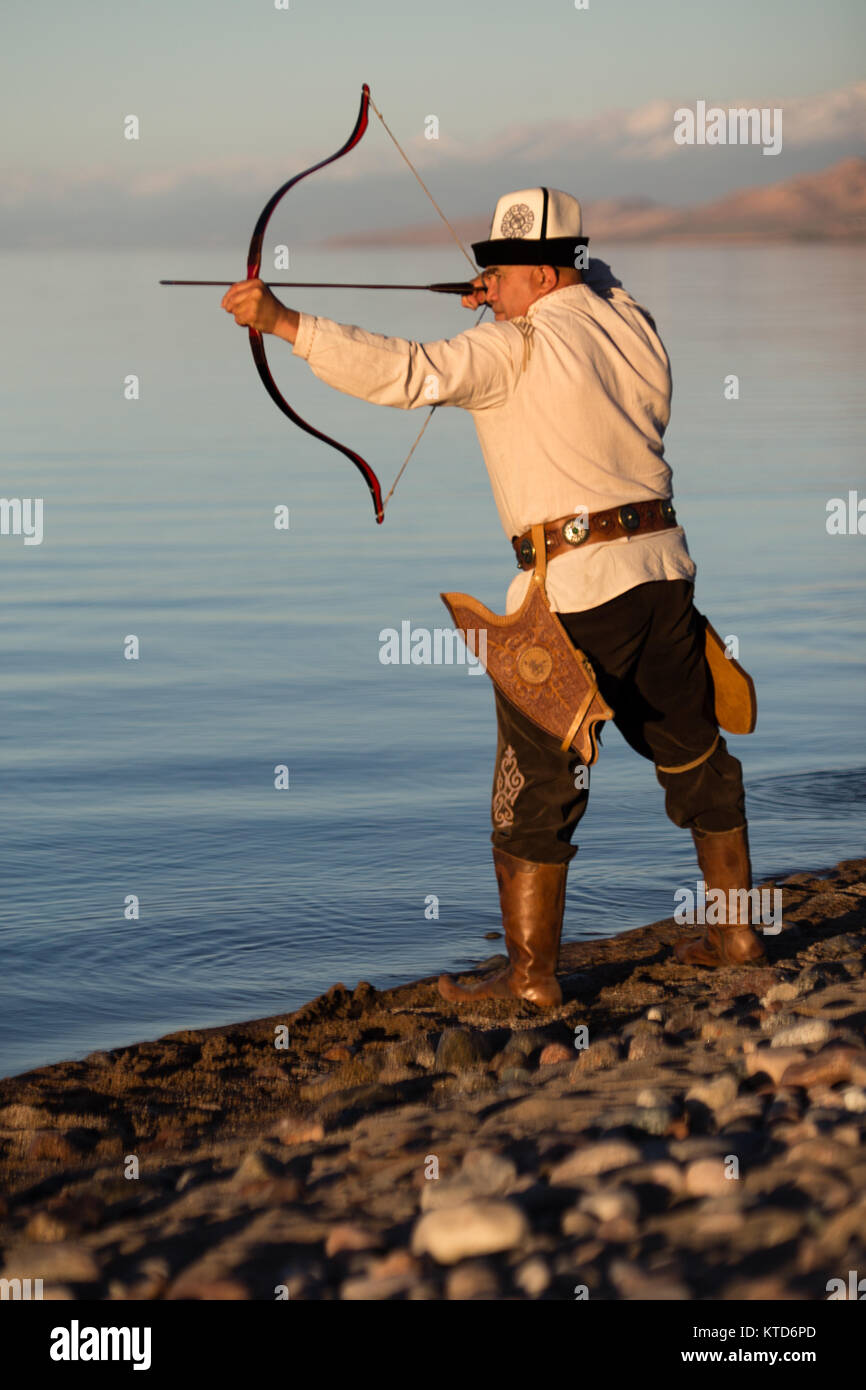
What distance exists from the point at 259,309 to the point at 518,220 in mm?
801

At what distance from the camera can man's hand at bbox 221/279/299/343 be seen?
4410 mm

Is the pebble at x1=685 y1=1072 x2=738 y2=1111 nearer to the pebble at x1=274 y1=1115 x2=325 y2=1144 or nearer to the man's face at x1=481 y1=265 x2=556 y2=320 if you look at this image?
the pebble at x1=274 y1=1115 x2=325 y2=1144

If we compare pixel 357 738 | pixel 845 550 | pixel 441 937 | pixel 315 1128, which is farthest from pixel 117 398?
pixel 315 1128

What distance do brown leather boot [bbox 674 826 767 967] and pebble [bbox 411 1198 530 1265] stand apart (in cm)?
215

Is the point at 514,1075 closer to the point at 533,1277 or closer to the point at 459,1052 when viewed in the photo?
the point at 459,1052

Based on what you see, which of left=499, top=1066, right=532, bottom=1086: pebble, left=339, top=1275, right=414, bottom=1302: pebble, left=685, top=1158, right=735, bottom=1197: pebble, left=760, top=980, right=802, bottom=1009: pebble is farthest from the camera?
left=760, top=980, right=802, bottom=1009: pebble

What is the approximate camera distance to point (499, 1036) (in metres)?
4.76

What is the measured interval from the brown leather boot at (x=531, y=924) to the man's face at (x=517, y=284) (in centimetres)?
141

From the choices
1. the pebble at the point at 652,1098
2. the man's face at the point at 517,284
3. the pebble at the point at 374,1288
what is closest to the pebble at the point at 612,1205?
the pebble at the point at 374,1288

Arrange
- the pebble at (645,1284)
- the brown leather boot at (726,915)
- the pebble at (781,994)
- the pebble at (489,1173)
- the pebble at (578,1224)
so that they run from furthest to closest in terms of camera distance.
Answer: the brown leather boot at (726,915), the pebble at (781,994), the pebble at (489,1173), the pebble at (578,1224), the pebble at (645,1284)

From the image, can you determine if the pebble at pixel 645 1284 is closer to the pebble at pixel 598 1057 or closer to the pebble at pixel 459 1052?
the pebble at pixel 598 1057

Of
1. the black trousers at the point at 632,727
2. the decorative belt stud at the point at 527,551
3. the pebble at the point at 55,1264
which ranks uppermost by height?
the decorative belt stud at the point at 527,551

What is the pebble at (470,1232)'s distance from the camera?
10.4ft

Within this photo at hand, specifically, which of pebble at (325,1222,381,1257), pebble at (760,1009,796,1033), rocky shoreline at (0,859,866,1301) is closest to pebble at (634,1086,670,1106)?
rocky shoreline at (0,859,866,1301)
